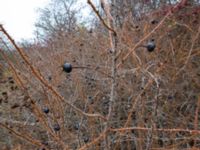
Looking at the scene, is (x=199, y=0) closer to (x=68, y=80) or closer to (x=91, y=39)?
(x=91, y=39)

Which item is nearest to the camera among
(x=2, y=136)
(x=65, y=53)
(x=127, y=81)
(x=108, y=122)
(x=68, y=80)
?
(x=108, y=122)

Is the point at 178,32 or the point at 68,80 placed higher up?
the point at 178,32

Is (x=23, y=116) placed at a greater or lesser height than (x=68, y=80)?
lesser

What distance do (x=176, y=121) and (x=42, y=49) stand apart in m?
4.36

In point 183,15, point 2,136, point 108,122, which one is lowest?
point 2,136

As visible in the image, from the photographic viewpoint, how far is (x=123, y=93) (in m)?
3.72

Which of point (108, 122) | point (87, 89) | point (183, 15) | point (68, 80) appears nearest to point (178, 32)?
point (183, 15)

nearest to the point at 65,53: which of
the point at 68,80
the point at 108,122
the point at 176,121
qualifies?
the point at 68,80

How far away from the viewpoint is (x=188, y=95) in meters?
3.80

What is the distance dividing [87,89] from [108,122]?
267 cm

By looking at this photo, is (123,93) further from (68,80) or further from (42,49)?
(42,49)

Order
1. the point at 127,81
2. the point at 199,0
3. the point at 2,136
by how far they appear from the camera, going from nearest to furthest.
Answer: the point at 127,81 → the point at 2,136 → the point at 199,0

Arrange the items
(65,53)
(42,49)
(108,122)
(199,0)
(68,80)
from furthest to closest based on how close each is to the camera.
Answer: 1. (42,49)
2. (199,0)
3. (65,53)
4. (68,80)
5. (108,122)

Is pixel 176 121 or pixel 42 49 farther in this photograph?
pixel 42 49
